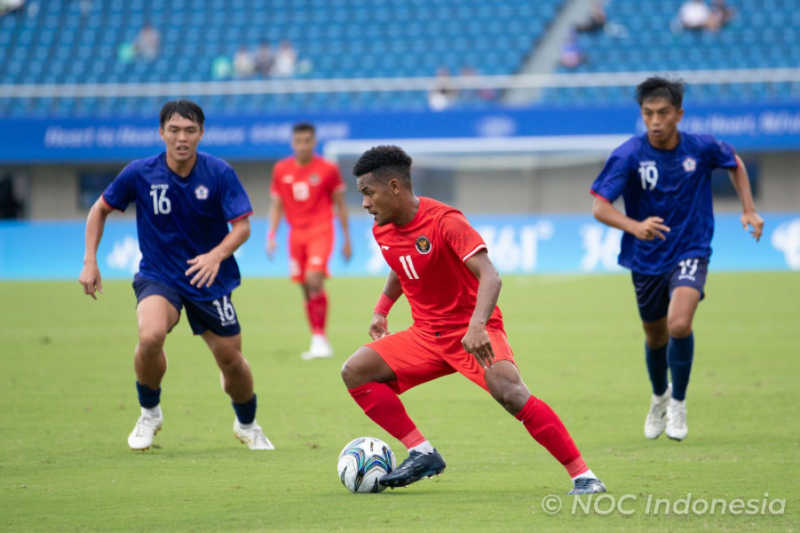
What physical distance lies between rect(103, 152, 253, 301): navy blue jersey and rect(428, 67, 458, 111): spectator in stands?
19.4 m

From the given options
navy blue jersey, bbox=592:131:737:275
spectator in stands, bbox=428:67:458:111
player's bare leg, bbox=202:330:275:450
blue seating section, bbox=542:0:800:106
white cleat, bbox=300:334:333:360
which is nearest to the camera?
player's bare leg, bbox=202:330:275:450

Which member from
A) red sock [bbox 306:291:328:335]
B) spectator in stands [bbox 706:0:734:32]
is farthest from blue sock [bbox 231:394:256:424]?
spectator in stands [bbox 706:0:734:32]

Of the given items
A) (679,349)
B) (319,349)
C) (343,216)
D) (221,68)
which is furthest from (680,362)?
(221,68)

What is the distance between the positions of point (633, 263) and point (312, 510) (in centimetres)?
326

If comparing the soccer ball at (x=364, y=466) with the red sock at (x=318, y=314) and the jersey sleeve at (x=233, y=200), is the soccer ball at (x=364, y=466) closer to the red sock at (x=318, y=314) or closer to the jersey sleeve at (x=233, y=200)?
the jersey sleeve at (x=233, y=200)

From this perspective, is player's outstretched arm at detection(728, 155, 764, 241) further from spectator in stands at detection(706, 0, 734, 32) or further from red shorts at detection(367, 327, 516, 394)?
spectator in stands at detection(706, 0, 734, 32)

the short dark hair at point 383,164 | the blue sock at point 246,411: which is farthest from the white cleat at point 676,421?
the short dark hair at point 383,164

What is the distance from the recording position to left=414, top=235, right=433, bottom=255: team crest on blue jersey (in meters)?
5.65

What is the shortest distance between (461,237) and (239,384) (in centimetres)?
219

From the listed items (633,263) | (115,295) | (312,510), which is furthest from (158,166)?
(115,295)

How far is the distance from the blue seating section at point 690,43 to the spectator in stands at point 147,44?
1038cm

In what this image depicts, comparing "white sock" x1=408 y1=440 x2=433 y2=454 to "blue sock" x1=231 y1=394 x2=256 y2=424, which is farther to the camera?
"blue sock" x1=231 y1=394 x2=256 y2=424

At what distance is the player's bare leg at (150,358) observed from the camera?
675 cm

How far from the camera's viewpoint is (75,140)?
90.7 feet
